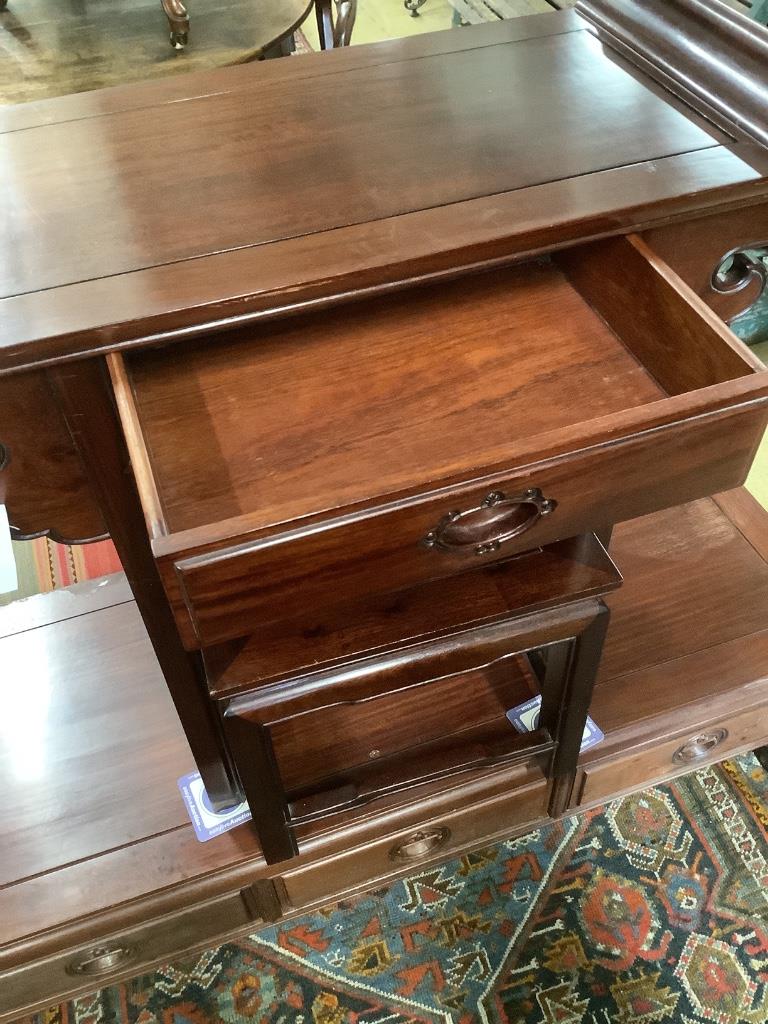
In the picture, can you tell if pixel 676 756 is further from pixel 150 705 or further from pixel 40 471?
pixel 40 471

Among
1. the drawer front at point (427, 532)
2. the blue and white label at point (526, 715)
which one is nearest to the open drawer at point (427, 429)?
the drawer front at point (427, 532)

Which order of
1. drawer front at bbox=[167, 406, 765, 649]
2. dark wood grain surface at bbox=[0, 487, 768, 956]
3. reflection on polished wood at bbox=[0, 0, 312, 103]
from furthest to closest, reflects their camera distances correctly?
reflection on polished wood at bbox=[0, 0, 312, 103], dark wood grain surface at bbox=[0, 487, 768, 956], drawer front at bbox=[167, 406, 765, 649]

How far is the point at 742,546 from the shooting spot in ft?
3.41

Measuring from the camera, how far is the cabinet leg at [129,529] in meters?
0.55

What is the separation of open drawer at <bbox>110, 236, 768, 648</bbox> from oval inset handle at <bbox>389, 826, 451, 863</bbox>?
49 centimetres

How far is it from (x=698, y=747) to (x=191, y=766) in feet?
1.97

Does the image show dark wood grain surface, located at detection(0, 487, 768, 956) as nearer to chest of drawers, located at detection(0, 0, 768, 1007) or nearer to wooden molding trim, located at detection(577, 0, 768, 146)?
chest of drawers, located at detection(0, 0, 768, 1007)

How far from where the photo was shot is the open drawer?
0.46 m

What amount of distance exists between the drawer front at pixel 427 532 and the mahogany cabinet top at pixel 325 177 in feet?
0.58

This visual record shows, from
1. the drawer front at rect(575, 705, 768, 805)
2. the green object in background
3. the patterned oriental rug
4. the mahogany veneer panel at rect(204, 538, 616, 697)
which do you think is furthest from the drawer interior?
the green object in background

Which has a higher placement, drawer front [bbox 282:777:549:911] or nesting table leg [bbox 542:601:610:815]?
nesting table leg [bbox 542:601:610:815]

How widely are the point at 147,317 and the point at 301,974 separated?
31.4 inches

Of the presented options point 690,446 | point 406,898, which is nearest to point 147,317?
point 690,446

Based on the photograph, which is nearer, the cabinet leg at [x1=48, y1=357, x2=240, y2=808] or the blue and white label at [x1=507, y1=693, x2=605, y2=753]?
the cabinet leg at [x1=48, y1=357, x2=240, y2=808]
